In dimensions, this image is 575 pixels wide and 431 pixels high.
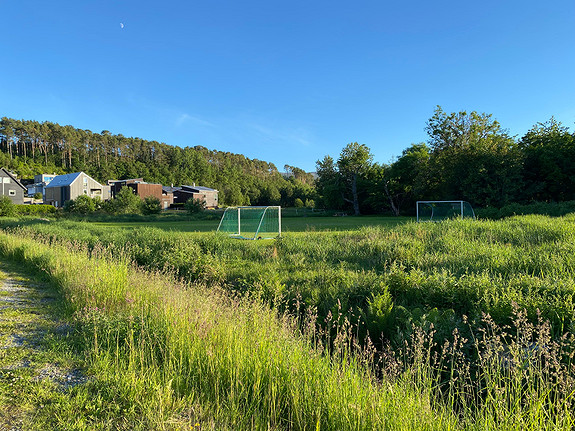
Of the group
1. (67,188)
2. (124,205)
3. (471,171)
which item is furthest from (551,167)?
(67,188)

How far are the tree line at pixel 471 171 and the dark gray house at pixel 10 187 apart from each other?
51.1 metres

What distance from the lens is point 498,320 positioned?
5016 mm

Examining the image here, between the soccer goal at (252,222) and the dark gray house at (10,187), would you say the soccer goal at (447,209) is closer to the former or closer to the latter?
the soccer goal at (252,222)

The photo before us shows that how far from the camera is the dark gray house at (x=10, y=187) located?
53188 mm

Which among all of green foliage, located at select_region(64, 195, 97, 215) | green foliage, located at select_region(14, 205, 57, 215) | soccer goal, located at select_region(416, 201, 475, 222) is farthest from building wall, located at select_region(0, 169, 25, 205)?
soccer goal, located at select_region(416, 201, 475, 222)

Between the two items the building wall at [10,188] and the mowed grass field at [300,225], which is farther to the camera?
the building wall at [10,188]

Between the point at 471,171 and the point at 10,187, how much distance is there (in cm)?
6720

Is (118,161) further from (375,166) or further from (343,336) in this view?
(343,336)

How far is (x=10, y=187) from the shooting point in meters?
54.5

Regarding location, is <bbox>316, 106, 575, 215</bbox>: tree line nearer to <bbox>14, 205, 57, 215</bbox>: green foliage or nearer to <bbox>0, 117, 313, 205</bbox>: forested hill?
<bbox>0, 117, 313, 205</bbox>: forested hill

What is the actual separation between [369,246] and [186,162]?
10525 cm

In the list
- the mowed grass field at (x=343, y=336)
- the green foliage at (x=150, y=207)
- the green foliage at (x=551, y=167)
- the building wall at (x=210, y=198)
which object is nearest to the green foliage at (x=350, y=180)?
the green foliage at (x=551, y=167)

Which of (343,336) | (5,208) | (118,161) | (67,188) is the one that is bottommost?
(343,336)

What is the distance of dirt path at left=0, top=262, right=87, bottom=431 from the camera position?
112 inches
